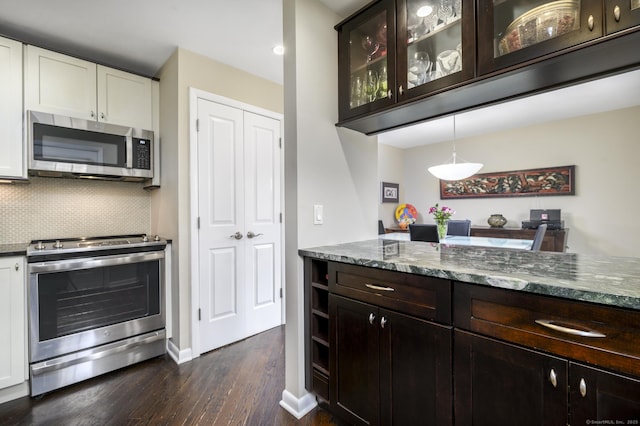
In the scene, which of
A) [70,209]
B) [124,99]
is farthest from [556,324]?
[70,209]

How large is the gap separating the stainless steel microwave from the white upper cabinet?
11 centimetres

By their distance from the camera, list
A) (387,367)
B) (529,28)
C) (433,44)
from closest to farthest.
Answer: (529,28) < (387,367) < (433,44)

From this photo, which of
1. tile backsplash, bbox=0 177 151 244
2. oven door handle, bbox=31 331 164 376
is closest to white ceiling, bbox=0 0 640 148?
tile backsplash, bbox=0 177 151 244

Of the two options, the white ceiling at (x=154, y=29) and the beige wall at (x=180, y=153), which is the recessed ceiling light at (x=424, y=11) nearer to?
the white ceiling at (x=154, y=29)

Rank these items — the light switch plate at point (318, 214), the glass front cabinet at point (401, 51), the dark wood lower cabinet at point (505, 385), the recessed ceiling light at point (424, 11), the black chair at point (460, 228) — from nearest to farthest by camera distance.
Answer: the dark wood lower cabinet at point (505, 385), the glass front cabinet at point (401, 51), the recessed ceiling light at point (424, 11), the light switch plate at point (318, 214), the black chair at point (460, 228)

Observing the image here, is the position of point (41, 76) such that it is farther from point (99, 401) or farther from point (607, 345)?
point (607, 345)

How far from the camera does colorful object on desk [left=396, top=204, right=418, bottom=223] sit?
569 cm

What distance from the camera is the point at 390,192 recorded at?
230 inches

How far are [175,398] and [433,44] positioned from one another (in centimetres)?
255

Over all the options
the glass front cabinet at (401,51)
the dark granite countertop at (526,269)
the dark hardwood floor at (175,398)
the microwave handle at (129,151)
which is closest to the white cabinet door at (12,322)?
the dark hardwood floor at (175,398)

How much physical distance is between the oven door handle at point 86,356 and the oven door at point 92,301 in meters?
0.04

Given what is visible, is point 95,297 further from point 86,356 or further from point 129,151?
point 129,151

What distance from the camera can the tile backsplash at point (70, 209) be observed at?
2.22 m

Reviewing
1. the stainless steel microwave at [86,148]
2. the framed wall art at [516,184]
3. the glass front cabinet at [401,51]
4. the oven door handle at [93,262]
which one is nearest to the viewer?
the glass front cabinet at [401,51]
